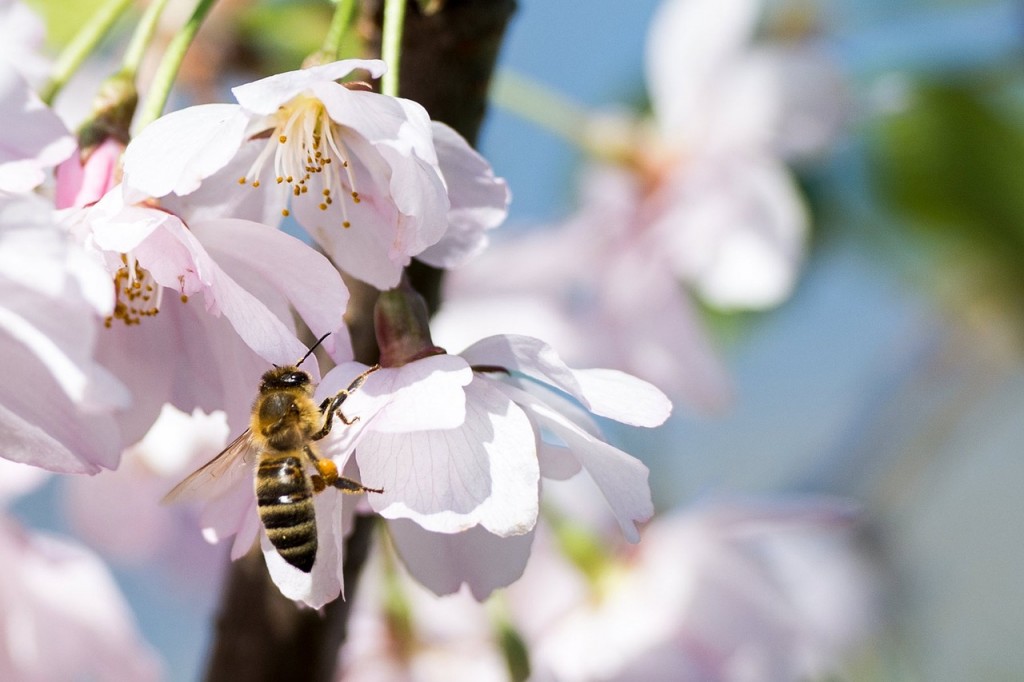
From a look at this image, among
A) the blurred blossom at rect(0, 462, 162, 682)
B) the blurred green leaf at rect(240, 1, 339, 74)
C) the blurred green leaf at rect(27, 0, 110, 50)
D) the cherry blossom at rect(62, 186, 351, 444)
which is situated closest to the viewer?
the cherry blossom at rect(62, 186, 351, 444)

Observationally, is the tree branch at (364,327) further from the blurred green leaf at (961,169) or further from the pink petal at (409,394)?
the blurred green leaf at (961,169)

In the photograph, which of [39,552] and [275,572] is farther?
[39,552]

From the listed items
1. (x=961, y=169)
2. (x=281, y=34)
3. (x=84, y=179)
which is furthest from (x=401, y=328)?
(x=961, y=169)

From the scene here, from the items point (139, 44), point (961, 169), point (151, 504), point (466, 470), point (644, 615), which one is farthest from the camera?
point (961, 169)

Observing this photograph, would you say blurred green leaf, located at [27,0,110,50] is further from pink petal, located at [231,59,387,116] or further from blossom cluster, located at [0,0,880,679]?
pink petal, located at [231,59,387,116]

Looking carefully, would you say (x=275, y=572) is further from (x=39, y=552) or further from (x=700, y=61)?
(x=700, y=61)

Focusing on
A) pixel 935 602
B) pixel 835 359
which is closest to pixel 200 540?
pixel 935 602

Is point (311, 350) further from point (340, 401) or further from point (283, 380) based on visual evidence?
point (283, 380)

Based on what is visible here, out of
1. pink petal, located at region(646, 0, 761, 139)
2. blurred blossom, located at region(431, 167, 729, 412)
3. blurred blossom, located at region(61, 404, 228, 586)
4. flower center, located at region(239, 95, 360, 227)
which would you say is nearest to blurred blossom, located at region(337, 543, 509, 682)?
blurred blossom, located at region(61, 404, 228, 586)
